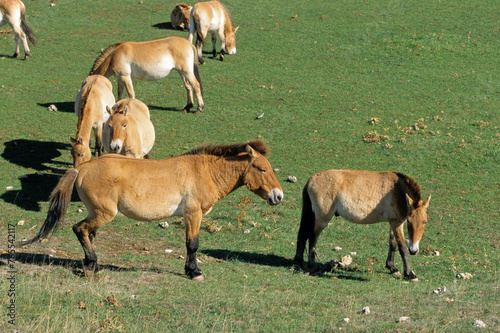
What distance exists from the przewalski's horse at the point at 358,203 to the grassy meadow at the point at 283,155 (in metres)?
0.54

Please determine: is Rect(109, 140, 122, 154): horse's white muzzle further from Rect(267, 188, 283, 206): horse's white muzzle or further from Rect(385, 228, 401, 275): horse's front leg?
Rect(385, 228, 401, 275): horse's front leg

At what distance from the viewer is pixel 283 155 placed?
15.8 m

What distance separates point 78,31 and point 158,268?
60.2ft

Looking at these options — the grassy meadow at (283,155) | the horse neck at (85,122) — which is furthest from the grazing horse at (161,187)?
the horse neck at (85,122)

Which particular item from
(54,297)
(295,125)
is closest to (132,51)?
(295,125)

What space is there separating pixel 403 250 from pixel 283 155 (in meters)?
6.54

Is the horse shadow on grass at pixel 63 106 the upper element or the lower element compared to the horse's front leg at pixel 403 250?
lower

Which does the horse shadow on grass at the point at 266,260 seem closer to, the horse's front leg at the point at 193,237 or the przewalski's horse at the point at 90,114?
the horse's front leg at the point at 193,237

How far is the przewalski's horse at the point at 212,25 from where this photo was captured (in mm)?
22500

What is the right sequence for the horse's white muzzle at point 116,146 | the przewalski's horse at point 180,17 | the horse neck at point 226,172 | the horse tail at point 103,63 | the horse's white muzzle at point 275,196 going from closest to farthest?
the horse's white muzzle at point 275,196
the horse neck at point 226,172
the horse's white muzzle at point 116,146
the horse tail at point 103,63
the przewalski's horse at point 180,17

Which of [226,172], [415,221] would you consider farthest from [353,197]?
[226,172]

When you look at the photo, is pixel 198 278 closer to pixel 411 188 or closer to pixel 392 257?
pixel 392 257

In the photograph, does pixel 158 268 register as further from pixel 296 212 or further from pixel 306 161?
pixel 306 161

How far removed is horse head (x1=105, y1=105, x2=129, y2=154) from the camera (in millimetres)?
12141
